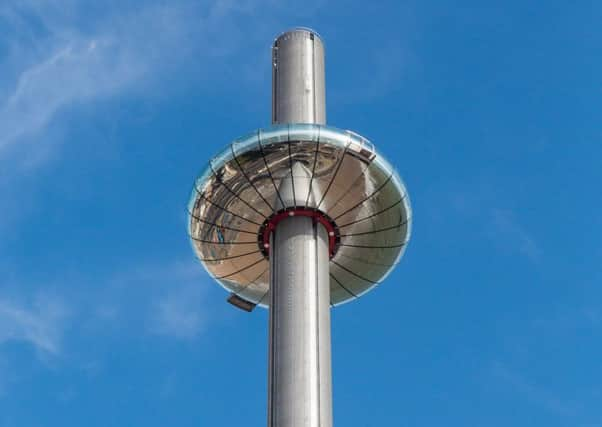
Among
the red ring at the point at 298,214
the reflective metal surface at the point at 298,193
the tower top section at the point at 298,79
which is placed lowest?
the red ring at the point at 298,214

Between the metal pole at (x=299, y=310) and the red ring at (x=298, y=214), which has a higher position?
the red ring at (x=298, y=214)

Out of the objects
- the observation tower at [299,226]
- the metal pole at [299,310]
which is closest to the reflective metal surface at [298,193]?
the observation tower at [299,226]

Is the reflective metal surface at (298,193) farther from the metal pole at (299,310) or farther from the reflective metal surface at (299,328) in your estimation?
the reflective metal surface at (299,328)

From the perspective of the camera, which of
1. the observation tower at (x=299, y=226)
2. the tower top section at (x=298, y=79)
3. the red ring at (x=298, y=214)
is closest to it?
the observation tower at (x=299, y=226)

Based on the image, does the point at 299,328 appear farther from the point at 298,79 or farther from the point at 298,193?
the point at 298,79

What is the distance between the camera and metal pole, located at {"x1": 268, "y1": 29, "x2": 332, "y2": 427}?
54.5 metres

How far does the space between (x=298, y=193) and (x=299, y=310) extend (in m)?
6.98

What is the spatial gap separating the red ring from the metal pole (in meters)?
0.28

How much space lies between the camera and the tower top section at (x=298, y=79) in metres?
66.2

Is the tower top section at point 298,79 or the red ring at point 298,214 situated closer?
the red ring at point 298,214

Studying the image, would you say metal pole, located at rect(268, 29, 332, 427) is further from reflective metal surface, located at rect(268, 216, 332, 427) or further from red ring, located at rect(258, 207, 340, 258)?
red ring, located at rect(258, 207, 340, 258)

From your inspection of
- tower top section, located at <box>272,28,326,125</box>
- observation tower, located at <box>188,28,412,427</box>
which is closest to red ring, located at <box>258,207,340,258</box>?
observation tower, located at <box>188,28,412,427</box>

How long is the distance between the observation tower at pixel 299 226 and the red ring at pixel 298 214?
0.05 m

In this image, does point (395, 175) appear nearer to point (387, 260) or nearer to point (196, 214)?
point (387, 260)
